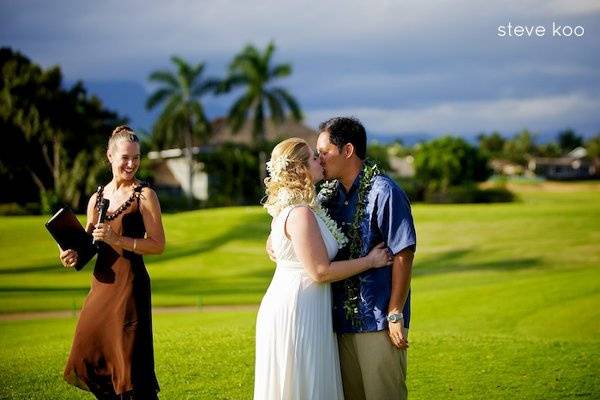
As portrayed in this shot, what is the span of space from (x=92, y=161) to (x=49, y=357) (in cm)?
3890

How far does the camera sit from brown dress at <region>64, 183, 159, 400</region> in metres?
5.58

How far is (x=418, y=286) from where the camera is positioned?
2172 cm

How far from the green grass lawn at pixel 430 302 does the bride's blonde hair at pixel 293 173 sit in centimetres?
347

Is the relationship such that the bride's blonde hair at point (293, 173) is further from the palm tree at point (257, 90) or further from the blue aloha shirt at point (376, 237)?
the palm tree at point (257, 90)

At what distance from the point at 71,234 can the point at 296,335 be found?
192 centimetres

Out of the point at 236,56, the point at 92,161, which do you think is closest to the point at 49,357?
the point at 92,161

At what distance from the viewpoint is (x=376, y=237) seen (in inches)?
185

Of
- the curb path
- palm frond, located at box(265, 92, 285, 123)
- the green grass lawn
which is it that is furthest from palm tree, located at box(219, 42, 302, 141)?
the curb path

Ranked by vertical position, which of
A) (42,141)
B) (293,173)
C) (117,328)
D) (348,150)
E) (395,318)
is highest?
(42,141)

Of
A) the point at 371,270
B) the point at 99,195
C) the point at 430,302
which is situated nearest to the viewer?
the point at 371,270

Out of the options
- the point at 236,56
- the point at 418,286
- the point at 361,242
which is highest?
the point at 236,56

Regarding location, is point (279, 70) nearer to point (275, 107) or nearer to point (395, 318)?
point (275, 107)

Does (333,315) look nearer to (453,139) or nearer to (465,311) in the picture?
(465,311)

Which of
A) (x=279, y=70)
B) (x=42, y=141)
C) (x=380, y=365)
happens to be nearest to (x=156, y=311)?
(x=380, y=365)
